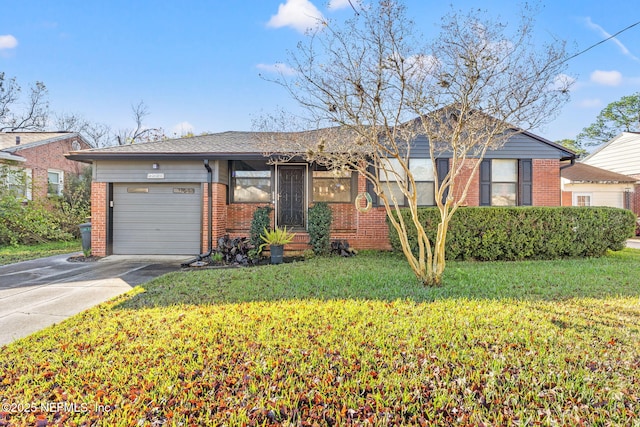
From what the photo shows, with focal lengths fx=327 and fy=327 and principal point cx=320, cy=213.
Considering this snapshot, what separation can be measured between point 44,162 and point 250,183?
11.6 m

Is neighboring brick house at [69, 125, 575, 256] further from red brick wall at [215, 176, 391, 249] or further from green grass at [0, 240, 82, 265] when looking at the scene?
green grass at [0, 240, 82, 265]

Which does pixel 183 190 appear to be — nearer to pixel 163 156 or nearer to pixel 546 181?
pixel 163 156

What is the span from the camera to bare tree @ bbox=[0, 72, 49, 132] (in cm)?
2173

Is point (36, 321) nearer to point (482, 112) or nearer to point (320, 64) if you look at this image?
point (320, 64)

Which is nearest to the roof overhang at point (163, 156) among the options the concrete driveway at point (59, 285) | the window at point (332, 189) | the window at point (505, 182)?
the window at point (332, 189)

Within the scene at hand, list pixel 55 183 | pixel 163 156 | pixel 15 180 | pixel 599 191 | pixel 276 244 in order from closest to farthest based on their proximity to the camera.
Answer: pixel 276 244 < pixel 163 156 < pixel 15 180 < pixel 55 183 < pixel 599 191

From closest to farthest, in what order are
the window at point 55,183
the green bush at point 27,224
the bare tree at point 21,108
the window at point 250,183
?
the window at point 250,183 < the green bush at point 27,224 < the window at point 55,183 < the bare tree at point 21,108

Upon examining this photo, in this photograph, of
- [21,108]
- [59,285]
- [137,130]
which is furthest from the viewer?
[137,130]

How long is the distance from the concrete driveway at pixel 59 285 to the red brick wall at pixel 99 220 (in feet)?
1.78

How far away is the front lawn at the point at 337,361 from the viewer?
2123mm

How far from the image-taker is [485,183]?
32.0ft

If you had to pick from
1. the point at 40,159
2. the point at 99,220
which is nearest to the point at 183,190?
the point at 99,220

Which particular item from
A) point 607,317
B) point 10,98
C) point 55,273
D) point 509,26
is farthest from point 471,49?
point 10,98

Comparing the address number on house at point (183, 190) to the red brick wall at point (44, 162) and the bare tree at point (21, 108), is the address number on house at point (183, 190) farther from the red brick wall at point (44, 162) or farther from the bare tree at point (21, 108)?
the bare tree at point (21, 108)
